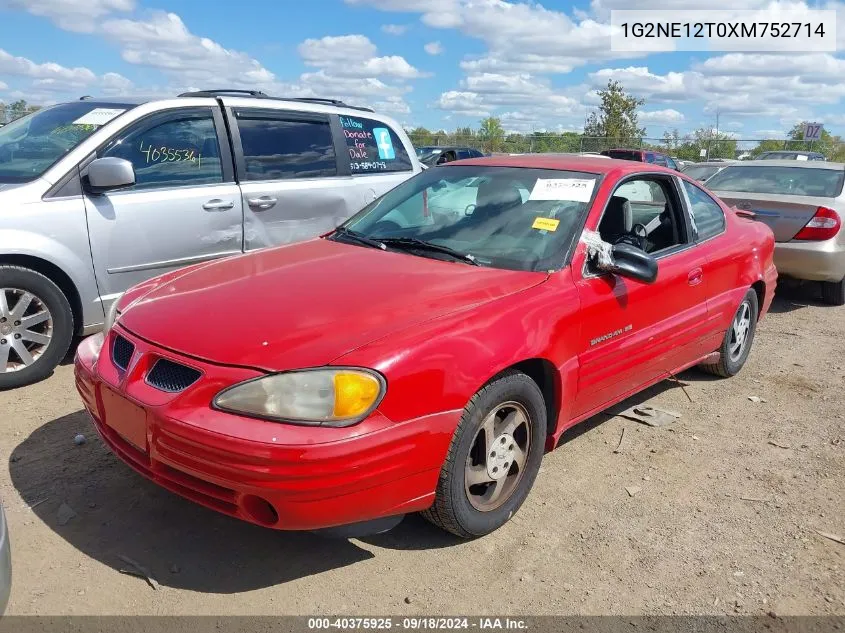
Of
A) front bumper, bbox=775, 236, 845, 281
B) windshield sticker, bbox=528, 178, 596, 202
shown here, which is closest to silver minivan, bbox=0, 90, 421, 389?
windshield sticker, bbox=528, 178, 596, 202

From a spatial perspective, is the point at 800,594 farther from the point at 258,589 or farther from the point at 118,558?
the point at 118,558

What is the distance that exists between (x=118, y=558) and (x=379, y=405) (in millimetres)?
1258

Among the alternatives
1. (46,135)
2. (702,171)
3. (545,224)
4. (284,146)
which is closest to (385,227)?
(545,224)

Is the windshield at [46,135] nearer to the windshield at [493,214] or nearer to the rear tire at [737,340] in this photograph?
the windshield at [493,214]

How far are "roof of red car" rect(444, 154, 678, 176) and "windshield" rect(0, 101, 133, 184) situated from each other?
2.44 meters

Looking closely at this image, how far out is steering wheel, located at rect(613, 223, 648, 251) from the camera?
404 centimetres

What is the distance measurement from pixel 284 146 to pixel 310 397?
372 cm

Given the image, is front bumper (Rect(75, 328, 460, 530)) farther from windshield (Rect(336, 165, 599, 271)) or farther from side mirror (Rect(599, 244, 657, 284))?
side mirror (Rect(599, 244, 657, 284))

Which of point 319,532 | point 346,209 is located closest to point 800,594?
point 319,532

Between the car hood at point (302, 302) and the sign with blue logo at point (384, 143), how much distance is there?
10.1 ft

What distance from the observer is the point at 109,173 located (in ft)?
14.3

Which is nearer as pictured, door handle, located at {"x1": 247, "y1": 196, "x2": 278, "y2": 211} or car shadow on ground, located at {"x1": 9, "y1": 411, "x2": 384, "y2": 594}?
car shadow on ground, located at {"x1": 9, "y1": 411, "x2": 384, "y2": 594}

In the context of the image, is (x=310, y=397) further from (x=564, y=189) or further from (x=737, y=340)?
(x=737, y=340)

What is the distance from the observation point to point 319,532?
2.55 meters
